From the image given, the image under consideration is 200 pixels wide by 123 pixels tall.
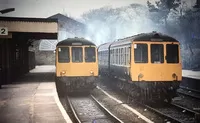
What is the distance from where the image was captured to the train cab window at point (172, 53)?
1224cm

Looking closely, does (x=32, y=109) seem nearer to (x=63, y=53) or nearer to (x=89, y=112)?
(x=89, y=112)

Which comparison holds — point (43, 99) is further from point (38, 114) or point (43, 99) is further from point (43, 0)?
point (43, 0)

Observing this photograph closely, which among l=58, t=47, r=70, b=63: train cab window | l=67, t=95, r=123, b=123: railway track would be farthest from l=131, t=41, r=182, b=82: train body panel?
l=58, t=47, r=70, b=63: train cab window

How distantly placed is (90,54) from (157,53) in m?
→ 4.00

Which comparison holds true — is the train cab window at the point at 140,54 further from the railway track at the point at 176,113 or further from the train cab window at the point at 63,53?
the train cab window at the point at 63,53

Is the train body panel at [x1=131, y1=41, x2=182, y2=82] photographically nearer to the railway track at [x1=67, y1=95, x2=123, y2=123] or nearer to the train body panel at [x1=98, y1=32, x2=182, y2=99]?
the train body panel at [x1=98, y1=32, x2=182, y2=99]

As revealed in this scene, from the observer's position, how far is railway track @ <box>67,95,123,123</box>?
10003 mm

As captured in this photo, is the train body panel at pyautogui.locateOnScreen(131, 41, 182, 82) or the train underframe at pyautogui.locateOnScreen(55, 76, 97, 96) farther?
the train underframe at pyautogui.locateOnScreen(55, 76, 97, 96)

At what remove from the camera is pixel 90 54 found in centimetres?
1519

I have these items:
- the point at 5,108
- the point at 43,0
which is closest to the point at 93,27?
the point at 43,0

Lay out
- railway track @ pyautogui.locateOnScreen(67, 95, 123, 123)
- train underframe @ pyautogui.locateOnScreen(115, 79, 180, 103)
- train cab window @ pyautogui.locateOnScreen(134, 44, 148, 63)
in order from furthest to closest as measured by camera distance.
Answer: train cab window @ pyautogui.locateOnScreen(134, 44, 148, 63), train underframe @ pyautogui.locateOnScreen(115, 79, 180, 103), railway track @ pyautogui.locateOnScreen(67, 95, 123, 123)

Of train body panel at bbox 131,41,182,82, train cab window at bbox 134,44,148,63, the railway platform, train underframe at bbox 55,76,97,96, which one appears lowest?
the railway platform

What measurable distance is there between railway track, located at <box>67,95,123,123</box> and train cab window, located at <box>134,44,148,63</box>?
2.31 metres

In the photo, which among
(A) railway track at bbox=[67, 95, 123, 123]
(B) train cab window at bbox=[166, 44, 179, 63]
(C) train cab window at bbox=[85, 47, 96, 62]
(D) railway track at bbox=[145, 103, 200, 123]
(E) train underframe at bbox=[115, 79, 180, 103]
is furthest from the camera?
(C) train cab window at bbox=[85, 47, 96, 62]
